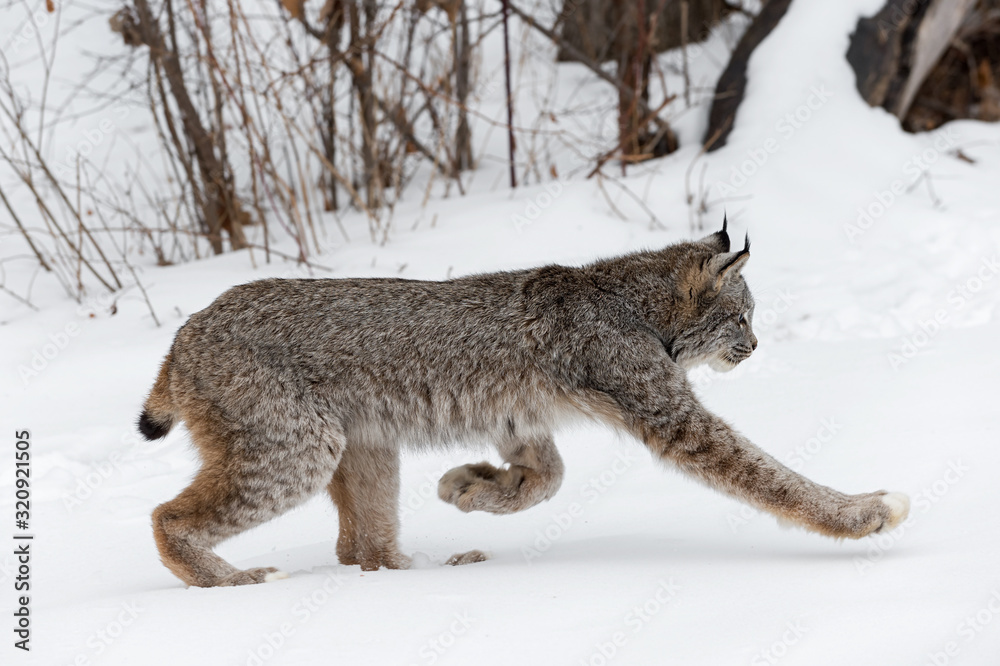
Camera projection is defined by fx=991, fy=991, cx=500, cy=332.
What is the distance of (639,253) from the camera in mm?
4645

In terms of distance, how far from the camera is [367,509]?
4.29m

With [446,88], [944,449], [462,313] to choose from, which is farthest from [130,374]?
[944,449]

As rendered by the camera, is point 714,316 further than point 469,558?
Yes

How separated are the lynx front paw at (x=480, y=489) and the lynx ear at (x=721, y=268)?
46.3 inches

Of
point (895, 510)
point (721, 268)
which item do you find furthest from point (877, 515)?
point (721, 268)

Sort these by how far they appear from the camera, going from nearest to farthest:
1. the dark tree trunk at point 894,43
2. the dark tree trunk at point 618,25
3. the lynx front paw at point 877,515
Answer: the lynx front paw at point 877,515 → the dark tree trunk at point 894,43 → the dark tree trunk at point 618,25

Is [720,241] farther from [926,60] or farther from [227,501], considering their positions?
[926,60]

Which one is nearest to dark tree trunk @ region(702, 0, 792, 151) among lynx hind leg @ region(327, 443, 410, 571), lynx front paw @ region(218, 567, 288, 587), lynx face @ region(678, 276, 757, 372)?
Result: lynx face @ region(678, 276, 757, 372)

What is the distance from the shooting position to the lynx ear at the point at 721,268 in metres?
4.09

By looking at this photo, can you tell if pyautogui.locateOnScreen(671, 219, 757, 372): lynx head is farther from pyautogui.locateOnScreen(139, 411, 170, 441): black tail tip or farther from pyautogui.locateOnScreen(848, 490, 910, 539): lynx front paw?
pyautogui.locateOnScreen(139, 411, 170, 441): black tail tip

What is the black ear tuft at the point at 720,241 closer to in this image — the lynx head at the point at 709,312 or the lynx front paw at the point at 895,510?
the lynx head at the point at 709,312

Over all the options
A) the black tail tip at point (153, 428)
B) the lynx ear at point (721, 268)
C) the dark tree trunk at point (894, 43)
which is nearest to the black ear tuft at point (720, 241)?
the lynx ear at point (721, 268)

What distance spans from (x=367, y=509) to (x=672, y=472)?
1320 millimetres

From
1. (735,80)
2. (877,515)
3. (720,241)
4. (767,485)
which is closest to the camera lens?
(877,515)
